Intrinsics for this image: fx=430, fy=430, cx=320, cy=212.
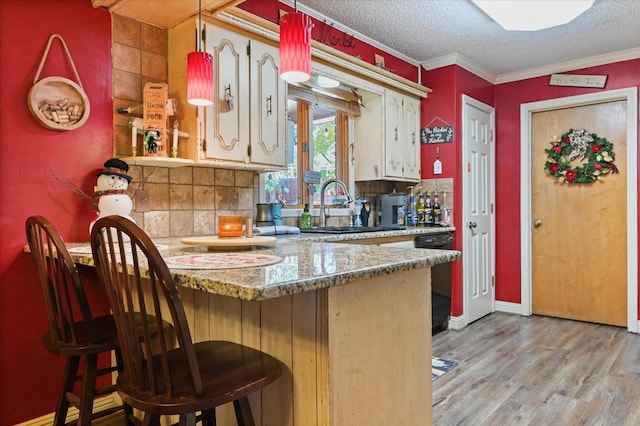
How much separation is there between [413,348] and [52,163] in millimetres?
1797

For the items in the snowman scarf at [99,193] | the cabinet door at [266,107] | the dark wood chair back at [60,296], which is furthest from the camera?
the cabinet door at [266,107]

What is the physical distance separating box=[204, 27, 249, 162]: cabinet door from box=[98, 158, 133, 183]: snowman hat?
0.42 m

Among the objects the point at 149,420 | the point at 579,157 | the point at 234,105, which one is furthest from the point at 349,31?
the point at 149,420

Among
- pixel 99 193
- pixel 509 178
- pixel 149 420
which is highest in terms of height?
pixel 509 178

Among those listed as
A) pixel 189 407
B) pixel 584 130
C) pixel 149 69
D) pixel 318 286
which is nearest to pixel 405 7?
pixel 149 69

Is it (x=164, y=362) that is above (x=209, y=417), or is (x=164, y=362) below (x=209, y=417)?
above

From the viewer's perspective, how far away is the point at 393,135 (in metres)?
3.71

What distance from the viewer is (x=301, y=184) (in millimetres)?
3354

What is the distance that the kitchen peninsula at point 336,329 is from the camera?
107 cm

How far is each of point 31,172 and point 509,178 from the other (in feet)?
13.2

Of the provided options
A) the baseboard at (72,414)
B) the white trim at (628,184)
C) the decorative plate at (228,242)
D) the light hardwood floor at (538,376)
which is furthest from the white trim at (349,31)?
the baseboard at (72,414)

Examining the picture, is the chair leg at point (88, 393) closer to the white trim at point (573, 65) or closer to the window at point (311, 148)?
the window at point (311, 148)

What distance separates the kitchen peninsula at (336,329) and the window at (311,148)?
169 cm

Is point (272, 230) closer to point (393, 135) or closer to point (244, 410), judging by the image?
point (244, 410)
